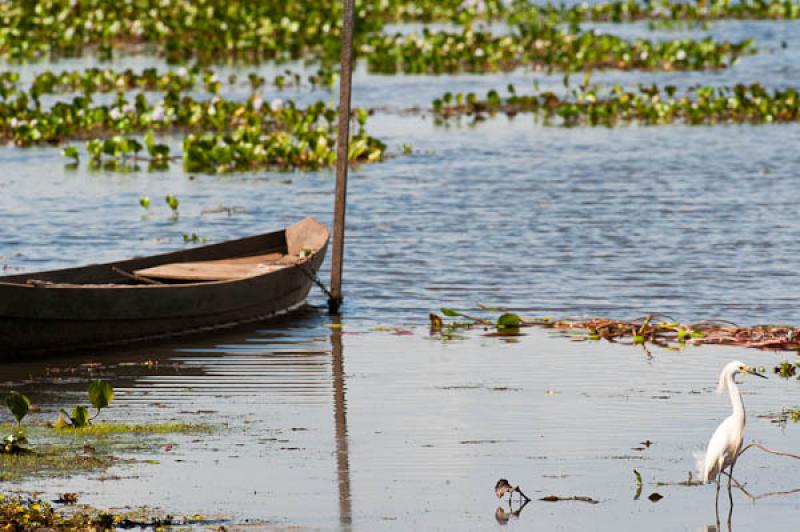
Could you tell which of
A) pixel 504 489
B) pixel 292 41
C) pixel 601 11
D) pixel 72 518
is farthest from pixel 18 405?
pixel 601 11

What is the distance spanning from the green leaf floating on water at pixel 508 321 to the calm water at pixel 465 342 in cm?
24

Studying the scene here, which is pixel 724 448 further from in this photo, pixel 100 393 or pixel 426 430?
pixel 100 393

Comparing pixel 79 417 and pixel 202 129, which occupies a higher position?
pixel 79 417

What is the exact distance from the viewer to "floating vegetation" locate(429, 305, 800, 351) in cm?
1398

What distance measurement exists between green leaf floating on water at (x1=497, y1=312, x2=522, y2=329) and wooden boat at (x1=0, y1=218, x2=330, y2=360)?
207cm

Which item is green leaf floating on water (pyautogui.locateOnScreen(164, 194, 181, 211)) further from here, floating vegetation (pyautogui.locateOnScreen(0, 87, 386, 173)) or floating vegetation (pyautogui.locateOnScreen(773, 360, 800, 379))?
floating vegetation (pyautogui.locateOnScreen(773, 360, 800, 379))

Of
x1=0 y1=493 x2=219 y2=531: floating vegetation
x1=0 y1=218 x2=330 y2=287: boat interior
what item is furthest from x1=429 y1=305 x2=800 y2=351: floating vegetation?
x1=0 y1=493 x2=219 y2=531: floating vegetation

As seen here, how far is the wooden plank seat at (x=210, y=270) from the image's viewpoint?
15688mm

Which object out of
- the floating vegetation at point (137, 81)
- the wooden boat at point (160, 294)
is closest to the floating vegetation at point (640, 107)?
the floating vegetation at point (137, 81)

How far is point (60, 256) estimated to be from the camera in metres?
19.2

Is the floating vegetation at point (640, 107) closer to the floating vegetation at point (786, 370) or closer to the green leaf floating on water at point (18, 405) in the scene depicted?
the floating vegetation at point (786, 370)

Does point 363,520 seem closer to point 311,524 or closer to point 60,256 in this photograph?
point 311,524

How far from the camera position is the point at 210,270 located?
15.9 metres

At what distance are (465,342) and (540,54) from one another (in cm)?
2616
